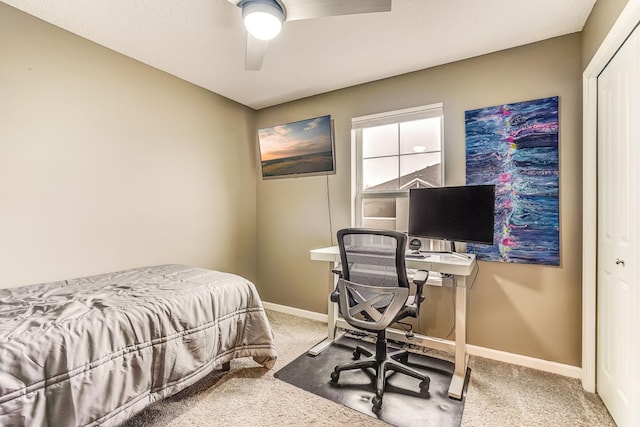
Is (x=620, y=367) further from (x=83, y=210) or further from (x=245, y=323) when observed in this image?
(x=83, y=210)

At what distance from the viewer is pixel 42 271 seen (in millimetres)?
2186

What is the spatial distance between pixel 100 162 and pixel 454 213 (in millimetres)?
2907

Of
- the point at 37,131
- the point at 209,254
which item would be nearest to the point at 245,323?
the point at 209,254

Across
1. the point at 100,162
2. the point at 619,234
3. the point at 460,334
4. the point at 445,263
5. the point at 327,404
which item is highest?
the point at 100,162

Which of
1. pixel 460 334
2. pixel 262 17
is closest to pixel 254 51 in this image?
pixel 262 17

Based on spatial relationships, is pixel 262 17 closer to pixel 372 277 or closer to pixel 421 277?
pixel 372 277

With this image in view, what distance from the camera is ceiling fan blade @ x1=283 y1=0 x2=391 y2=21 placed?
5.02ft

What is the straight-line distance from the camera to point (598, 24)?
1.88m

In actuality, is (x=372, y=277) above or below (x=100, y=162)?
below

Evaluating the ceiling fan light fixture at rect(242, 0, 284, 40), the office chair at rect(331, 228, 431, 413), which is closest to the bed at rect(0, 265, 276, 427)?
the office chair at rect(331, 228, 431, 413)

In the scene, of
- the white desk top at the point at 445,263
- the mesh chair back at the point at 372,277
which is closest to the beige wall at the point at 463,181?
the white desk top at the point at 445,263

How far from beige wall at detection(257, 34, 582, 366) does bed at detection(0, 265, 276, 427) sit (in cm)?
143

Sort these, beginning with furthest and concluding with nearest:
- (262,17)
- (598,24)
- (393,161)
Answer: (393,161) → (598,24) → (262,17)

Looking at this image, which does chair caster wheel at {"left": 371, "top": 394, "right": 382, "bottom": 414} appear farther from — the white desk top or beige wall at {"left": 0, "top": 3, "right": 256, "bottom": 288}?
beige wall at {"left": 0, "top": 3, "right": 256, "bottom": 288}
